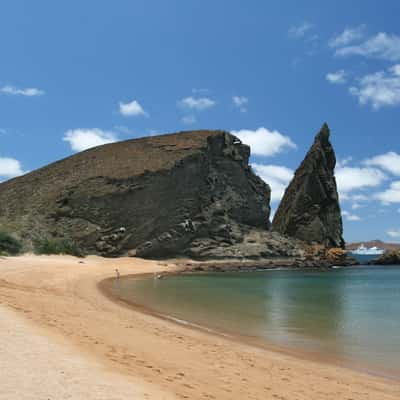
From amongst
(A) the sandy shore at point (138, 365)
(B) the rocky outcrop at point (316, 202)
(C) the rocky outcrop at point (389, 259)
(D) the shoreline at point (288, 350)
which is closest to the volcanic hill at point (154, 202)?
(B) the rocky outcrop at point (316, 202)

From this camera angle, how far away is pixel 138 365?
318 inches

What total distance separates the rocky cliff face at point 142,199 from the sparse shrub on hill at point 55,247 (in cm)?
436

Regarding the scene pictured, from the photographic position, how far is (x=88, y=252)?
58031 millimetres

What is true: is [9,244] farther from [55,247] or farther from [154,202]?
[154,202]

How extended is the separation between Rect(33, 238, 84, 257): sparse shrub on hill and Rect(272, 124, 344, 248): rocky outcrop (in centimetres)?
6905

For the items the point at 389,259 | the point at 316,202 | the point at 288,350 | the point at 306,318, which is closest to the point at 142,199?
the point at 306,318

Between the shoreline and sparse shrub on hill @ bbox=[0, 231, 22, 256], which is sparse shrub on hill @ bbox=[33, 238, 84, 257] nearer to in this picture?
sparse shrub on hill @ bbox=[0, 231, 22, 256]

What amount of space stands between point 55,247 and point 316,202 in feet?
256

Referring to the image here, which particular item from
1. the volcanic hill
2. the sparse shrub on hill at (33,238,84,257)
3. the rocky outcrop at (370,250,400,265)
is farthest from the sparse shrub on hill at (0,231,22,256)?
the rocky outcrop at (370,250,400,265)

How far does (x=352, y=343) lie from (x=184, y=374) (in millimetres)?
7615

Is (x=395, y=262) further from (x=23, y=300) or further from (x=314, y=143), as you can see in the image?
(x=23, y=300)

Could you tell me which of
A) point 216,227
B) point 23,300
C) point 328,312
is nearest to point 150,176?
point 216,227

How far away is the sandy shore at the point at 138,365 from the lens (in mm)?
6137

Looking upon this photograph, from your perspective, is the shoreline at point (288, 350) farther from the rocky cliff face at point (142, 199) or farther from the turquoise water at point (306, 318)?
the rocky cliff face at point (142, 199)
